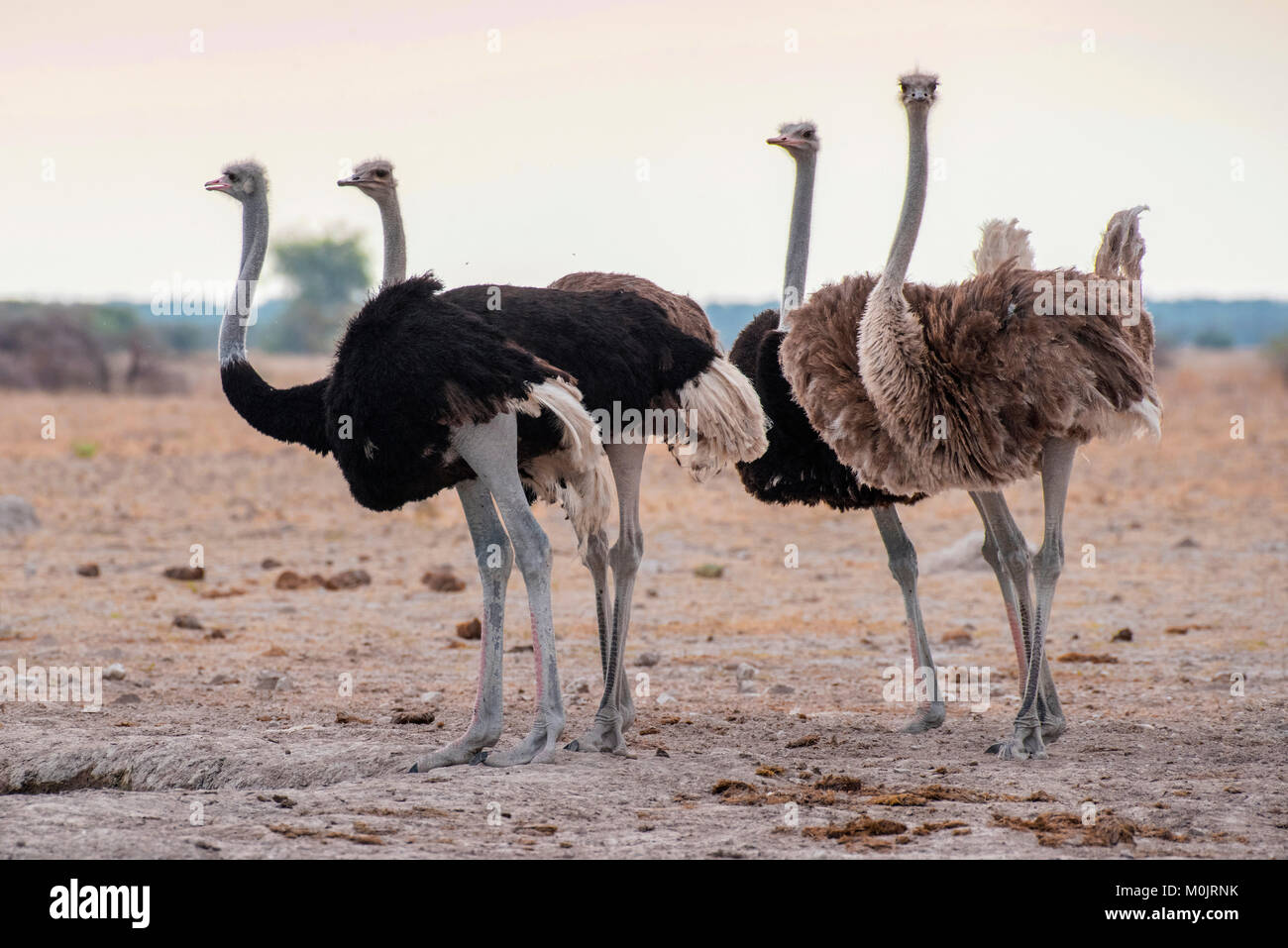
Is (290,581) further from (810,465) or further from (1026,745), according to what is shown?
(1026,745)

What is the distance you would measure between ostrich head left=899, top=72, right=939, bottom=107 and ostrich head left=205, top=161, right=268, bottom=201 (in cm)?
285

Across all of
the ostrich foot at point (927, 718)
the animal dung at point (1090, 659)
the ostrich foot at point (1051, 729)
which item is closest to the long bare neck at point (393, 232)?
the ostrich foot at point (927, 718)

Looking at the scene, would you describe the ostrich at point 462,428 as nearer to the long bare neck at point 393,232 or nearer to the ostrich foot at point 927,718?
the long bare neck at point 393,232

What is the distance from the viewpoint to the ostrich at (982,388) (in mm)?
6078

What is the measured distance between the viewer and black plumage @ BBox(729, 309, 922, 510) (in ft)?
22.6

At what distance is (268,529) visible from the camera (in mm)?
14789

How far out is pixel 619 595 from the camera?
6.58 meters

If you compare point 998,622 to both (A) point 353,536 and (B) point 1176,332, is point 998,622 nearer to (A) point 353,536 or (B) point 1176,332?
(A) point 353,536

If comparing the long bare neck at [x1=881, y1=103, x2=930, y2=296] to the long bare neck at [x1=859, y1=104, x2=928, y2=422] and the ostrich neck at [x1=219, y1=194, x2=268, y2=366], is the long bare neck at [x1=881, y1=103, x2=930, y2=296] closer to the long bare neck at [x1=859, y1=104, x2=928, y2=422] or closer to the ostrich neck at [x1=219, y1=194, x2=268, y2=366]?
the long bare neck at [x1=859, y1=104, x2=928, y2=422]

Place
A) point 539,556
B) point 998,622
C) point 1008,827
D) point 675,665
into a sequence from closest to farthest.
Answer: point 1008,827 → point 539,556 → point 675,665 → point 998,622

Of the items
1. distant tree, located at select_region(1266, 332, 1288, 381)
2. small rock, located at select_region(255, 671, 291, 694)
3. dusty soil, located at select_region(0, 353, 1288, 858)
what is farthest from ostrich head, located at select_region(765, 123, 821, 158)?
distant tree, located at select_region(1266, 332, 1288, 381)

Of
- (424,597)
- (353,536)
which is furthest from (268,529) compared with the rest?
(424,597)

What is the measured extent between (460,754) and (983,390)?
2435 mm
